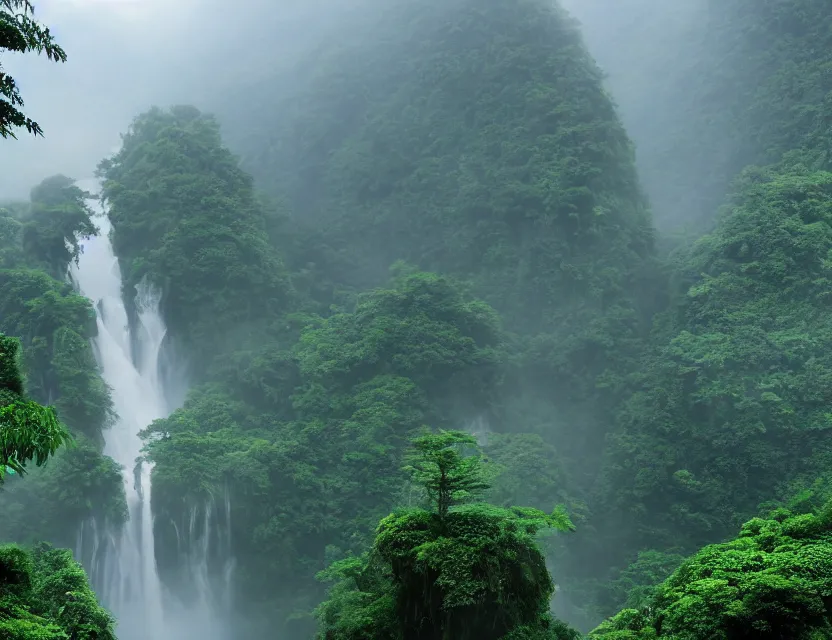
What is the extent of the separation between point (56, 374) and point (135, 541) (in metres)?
7.96

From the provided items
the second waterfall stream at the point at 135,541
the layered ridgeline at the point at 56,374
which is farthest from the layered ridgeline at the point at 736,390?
the layered ridgeline at the point at 56,374

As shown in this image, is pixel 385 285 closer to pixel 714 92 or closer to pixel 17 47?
pixel 714 92

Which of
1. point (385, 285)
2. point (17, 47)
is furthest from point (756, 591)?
point (385, 285)

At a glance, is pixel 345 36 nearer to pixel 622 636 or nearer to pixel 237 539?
pixel 237 539

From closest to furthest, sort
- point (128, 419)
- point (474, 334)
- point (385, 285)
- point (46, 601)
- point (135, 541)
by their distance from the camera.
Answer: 1. point (46, 601)
2. point (135, 541)
3. point (128, 419)
4. point (474, 334)
5. point (385, 285)

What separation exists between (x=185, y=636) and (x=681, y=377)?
24497 millimetres

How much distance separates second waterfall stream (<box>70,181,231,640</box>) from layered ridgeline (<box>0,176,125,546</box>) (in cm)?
130

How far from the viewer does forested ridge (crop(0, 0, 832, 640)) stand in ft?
95.0

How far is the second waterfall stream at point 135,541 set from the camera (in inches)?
1183

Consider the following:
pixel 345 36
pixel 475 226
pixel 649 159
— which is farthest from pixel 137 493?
pixel 345 36

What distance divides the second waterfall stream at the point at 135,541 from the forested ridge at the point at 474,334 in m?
0.91

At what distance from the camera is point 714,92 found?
54.9m

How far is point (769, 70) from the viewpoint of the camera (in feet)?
165

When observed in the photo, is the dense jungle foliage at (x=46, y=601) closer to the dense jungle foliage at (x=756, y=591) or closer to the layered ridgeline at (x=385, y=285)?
the dense jungle foliage at (x=756, y=591)
